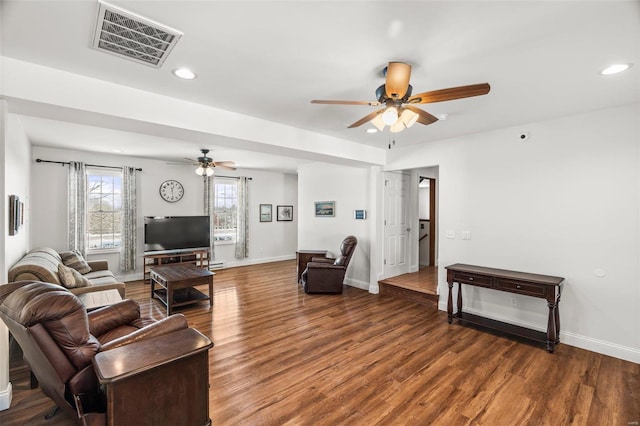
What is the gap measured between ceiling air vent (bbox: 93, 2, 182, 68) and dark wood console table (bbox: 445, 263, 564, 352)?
3967 mm

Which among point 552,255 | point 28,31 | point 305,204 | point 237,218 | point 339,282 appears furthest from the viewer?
point 237,218

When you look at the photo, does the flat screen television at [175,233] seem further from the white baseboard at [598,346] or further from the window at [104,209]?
the white baseboard at [598,346]

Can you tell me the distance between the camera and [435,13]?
1.66 meters

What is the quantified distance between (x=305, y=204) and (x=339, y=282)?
2353mm

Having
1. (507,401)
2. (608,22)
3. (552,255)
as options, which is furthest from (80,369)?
(552,255)

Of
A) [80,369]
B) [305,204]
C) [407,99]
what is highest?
[407,99]

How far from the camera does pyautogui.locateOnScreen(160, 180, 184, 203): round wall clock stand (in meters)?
6.74

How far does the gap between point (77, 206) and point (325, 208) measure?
16.0 ft

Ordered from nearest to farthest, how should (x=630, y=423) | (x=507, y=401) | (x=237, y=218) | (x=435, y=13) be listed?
1. (x=435, y=13)
2. (x=630, y=423)
3. (x=507, y=401)
4. (x=237, y=218)

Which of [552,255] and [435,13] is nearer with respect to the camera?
[435,13]

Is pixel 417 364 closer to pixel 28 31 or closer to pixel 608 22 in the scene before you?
pixel 608 22

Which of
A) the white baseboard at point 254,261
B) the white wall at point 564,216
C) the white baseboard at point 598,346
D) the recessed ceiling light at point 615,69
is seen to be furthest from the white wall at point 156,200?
the recessed ceiling light at point 615,69

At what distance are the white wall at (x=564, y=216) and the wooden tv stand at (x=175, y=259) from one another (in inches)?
211

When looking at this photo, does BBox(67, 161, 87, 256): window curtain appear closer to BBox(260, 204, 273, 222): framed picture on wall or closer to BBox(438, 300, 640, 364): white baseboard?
BBox(260, 204, 273, 222): framed picture on wall
